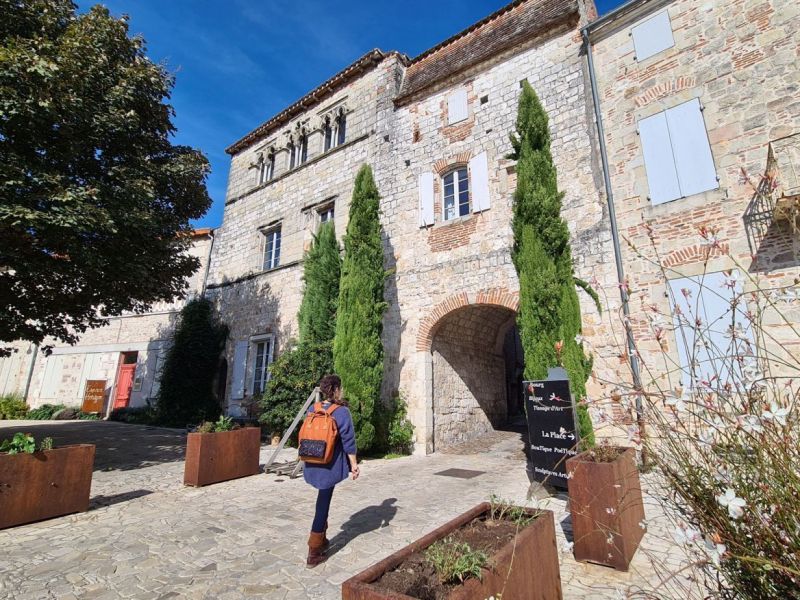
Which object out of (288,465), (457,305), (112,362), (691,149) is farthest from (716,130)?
(112,362)

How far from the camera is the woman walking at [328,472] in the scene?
10.6 feet

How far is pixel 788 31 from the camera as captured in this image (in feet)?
20.2

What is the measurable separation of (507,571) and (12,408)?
21.8 meters

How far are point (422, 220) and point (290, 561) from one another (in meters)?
7.40

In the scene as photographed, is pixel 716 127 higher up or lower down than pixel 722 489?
higher up

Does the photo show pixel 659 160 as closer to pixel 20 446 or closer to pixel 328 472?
pixel 328 472

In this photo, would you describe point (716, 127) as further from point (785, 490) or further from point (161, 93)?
point (161, 93)

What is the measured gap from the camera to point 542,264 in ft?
22.5

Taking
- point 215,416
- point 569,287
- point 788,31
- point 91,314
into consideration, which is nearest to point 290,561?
point 569,287

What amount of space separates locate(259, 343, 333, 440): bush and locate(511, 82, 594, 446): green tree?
462cm

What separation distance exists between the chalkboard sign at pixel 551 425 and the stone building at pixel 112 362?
44.4ft

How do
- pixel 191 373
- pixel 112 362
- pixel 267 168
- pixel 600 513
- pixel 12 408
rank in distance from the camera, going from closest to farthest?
pixel 600 513, pixel 191 373, pixel 267 168, pixel 12 408, pixel 112 362

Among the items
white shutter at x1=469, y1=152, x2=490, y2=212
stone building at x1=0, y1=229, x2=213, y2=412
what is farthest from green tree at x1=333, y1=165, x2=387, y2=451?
stone building at x1=0, y1=229, x2=213, y2=412

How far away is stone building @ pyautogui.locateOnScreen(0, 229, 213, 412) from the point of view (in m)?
15.3
